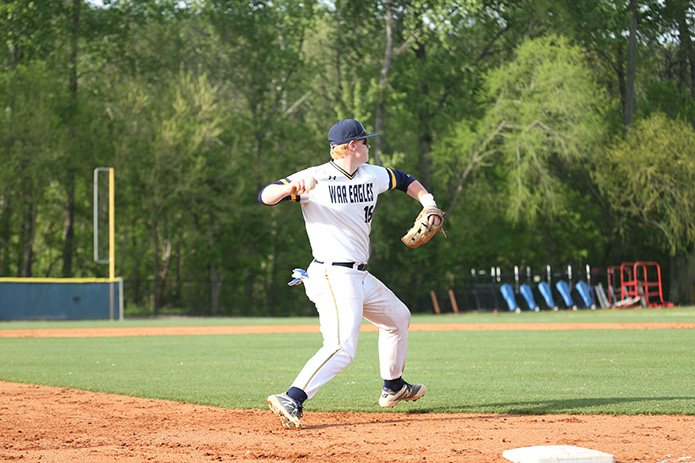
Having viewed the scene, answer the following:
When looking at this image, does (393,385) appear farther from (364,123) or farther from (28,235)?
(28,235)

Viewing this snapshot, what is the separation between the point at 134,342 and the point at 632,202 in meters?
24.1

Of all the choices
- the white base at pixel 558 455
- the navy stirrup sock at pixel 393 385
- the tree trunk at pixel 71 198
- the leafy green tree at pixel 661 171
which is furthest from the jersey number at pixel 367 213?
the tree trunk at pixel 71 198

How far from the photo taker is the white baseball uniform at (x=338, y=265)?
19.5 ft

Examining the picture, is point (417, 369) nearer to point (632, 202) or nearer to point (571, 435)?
point (571, 435)

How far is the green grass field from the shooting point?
7059mm

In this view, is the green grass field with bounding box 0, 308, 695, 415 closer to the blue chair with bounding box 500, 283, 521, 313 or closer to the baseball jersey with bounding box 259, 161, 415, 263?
the baseball jersey with bounding box 259, 161, 415, 263

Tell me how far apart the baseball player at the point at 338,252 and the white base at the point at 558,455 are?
1.75m

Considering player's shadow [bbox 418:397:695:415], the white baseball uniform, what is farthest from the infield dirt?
the white baseball uniform

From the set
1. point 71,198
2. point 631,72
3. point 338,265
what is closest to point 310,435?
point 338,265

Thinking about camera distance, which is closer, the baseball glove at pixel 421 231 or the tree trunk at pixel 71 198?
the baseball glove at pixel 421 231

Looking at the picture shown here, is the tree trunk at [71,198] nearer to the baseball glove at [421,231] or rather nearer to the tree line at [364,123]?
the tree line at [364,123]

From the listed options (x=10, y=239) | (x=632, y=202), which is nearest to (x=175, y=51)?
(x=10, y=239)

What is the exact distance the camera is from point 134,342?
16.2 metres

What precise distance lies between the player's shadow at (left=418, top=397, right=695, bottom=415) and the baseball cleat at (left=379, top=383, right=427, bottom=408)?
16 centimetres
